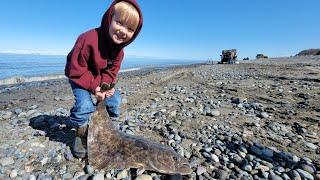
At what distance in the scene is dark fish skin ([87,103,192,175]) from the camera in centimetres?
383

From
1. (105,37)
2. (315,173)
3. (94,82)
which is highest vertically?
(105,37)

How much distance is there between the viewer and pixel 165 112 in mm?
7055

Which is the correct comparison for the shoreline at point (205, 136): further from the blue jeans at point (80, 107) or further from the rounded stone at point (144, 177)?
the blue jeans at point (80, 107)

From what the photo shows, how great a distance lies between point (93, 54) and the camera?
4.05 meters

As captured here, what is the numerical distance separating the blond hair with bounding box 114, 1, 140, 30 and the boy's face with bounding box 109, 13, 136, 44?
48 millimetres

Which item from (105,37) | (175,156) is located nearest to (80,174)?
(175,156)

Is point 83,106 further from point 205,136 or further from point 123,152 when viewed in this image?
point 205,136

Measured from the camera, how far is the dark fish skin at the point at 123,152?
383 cm

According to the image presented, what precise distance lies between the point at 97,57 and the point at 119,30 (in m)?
0.57

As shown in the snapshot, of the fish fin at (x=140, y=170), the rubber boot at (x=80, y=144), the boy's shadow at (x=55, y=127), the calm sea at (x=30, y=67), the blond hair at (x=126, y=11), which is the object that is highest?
the blond hair at (x=126, y=11)

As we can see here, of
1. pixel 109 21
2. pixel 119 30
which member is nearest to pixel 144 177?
pixel 119 30

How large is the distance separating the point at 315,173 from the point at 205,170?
1585 mm

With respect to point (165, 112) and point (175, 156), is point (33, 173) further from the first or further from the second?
point (165, 112)

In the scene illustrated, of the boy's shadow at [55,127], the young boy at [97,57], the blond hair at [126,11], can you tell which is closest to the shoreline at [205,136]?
the boy's shadow at [55,127]
